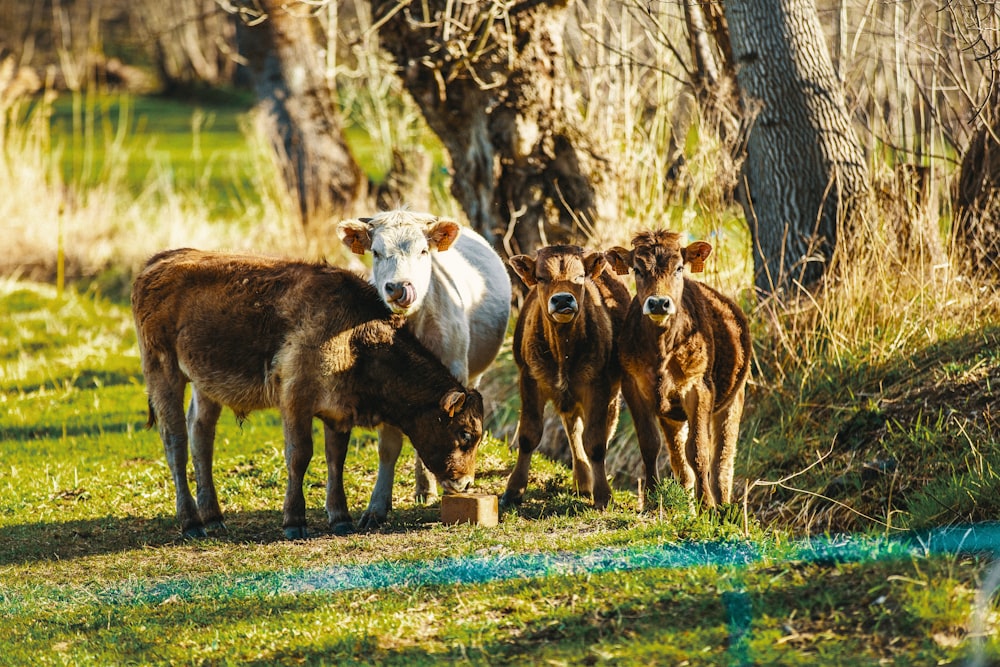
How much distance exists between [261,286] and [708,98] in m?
4.81

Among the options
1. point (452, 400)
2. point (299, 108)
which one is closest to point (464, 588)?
point (452, 400)

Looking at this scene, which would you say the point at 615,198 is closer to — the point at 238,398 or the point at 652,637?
the point at 238,398

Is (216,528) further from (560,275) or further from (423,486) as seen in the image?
(560,275)

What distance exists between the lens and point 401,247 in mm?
8805

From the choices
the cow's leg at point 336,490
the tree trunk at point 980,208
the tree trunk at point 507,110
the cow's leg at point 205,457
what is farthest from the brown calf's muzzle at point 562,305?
the tree trunk at point 507,110

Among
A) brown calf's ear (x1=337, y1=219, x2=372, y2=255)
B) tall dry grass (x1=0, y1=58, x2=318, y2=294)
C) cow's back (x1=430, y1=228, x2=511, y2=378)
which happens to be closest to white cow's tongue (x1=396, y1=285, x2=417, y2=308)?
brown calf's ear (x1=337, y1=219, x2=372, y2=255)

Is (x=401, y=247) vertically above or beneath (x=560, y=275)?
above

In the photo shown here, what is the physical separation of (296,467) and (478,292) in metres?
2.35

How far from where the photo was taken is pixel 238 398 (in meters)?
8.62

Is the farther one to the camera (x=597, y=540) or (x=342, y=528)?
(x=342, y=528)

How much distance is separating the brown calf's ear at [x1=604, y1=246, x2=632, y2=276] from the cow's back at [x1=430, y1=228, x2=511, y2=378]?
4.82 feet

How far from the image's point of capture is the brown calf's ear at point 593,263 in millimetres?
8578

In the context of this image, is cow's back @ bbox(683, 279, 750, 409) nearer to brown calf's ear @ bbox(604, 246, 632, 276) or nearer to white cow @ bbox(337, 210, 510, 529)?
brown calf's ear @ bbox(604, 246, 632, 276)

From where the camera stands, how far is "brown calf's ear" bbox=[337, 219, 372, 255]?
908 centimetres
